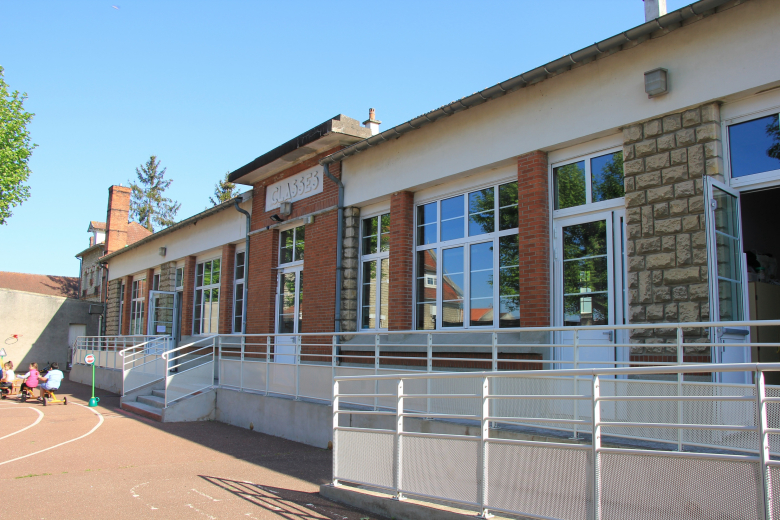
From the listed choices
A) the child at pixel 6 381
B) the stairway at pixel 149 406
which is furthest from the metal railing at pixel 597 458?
the child at pixel 6 381

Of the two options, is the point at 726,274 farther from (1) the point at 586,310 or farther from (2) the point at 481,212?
(2) the point at 481,212

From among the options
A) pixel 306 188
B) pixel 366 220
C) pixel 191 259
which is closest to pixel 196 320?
pixel 191 259

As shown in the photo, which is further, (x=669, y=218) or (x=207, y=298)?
(x=207, y=298)

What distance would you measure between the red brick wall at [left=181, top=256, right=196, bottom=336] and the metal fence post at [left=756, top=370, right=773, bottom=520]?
723 inches

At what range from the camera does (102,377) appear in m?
21.8

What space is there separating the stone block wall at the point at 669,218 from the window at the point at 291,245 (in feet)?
26.4

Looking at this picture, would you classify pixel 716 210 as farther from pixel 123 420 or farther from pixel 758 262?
pixel 123 420

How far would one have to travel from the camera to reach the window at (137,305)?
24.4 meters

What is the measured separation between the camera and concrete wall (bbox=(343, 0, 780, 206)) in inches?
247

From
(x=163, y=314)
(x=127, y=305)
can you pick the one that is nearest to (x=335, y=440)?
(x=163, y=314)

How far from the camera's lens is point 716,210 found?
19.9 ft

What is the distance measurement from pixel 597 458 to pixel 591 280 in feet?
13.7

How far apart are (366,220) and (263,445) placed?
4.64 m

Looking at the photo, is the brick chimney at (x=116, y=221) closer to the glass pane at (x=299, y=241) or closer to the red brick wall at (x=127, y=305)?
the red brick wall at (x=127, y=305)
